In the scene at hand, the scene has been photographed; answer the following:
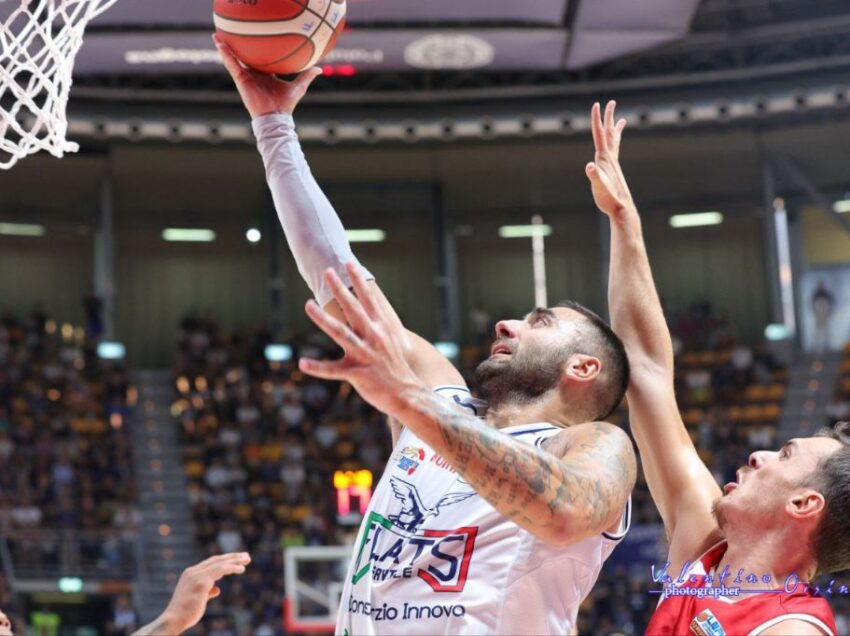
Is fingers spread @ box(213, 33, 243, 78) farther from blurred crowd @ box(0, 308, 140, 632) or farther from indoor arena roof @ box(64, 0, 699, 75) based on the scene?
blurred crowd @ box(0, 308, 140, 632)

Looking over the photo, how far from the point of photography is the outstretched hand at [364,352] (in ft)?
6.45

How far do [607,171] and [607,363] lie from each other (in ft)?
2.38

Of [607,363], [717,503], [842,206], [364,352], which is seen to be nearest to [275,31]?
[607,363]

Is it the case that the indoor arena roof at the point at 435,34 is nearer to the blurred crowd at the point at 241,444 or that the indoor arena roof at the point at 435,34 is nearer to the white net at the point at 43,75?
the blurred crowd at the point at 241,444

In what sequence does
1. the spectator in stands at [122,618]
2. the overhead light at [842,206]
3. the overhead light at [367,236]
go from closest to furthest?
the spectator in stands at [122,618]
the overhead light at [842,206]
the overhead light at [367,236]

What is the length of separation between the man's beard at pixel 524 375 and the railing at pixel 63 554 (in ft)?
39.2

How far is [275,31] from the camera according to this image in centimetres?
329

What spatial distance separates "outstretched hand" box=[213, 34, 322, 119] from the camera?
3.24 meters

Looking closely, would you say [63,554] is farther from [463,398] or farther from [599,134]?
[463,398]

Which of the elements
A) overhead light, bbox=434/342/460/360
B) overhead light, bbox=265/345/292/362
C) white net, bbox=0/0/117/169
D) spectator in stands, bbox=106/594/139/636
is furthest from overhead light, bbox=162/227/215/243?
white net, bbox=0/0/117/169

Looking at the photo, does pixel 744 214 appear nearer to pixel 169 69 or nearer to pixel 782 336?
pixel 782 336

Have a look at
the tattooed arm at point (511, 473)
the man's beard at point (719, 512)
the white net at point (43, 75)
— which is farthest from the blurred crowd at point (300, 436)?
the tattooed arm at point (511, 473)

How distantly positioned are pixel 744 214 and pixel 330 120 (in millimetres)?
8187

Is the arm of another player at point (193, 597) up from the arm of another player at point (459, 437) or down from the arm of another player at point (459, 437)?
down
